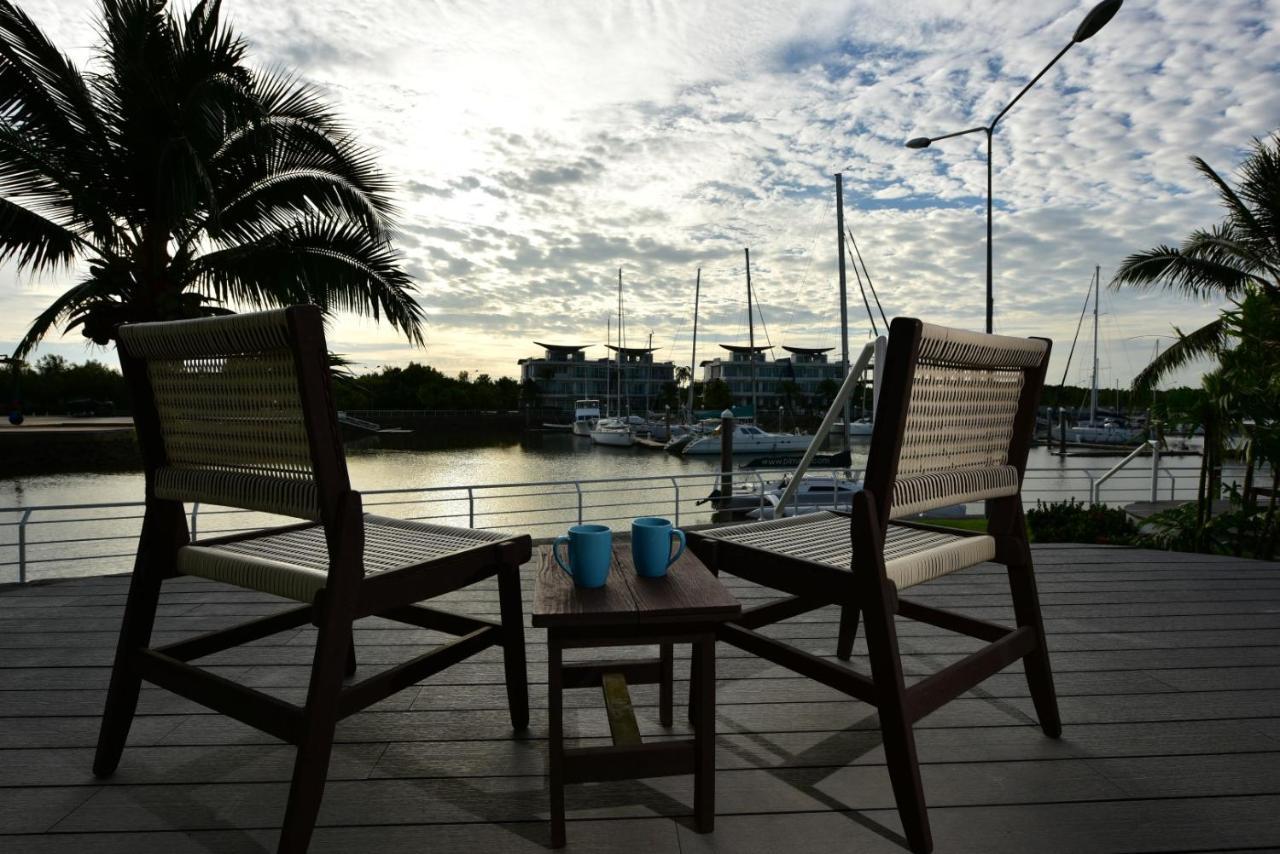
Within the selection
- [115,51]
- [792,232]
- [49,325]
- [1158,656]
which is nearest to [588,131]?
[115,51]

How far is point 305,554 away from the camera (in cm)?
146

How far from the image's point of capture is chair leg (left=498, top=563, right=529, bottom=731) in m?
1.54

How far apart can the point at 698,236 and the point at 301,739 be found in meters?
23.6

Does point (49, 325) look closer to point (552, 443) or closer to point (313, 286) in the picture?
point (313, 286)

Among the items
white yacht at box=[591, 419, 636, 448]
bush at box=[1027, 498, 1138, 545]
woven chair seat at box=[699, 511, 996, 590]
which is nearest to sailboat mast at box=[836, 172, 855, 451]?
bush at box=[1027, 498, 1138, 545]

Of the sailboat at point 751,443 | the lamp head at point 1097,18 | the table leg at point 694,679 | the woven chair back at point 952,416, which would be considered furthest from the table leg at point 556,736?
the sailboat at point 751,443

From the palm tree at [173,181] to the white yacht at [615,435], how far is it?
117ft

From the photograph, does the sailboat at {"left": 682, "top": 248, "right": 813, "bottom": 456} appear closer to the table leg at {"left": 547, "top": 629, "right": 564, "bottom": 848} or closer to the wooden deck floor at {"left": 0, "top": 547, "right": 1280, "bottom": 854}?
the wooden deck floor at {"left": 0, "top": 547, "right": 1280, "bottom": 854}

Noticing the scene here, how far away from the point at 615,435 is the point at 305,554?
4061 cm

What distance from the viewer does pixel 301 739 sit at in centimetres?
113

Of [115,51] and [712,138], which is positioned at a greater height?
[712,138]

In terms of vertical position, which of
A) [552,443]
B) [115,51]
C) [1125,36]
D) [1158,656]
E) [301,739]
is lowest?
[552,443]

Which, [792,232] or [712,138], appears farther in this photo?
[792,232]

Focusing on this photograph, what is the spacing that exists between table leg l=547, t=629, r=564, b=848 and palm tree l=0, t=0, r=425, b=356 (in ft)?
17.1
